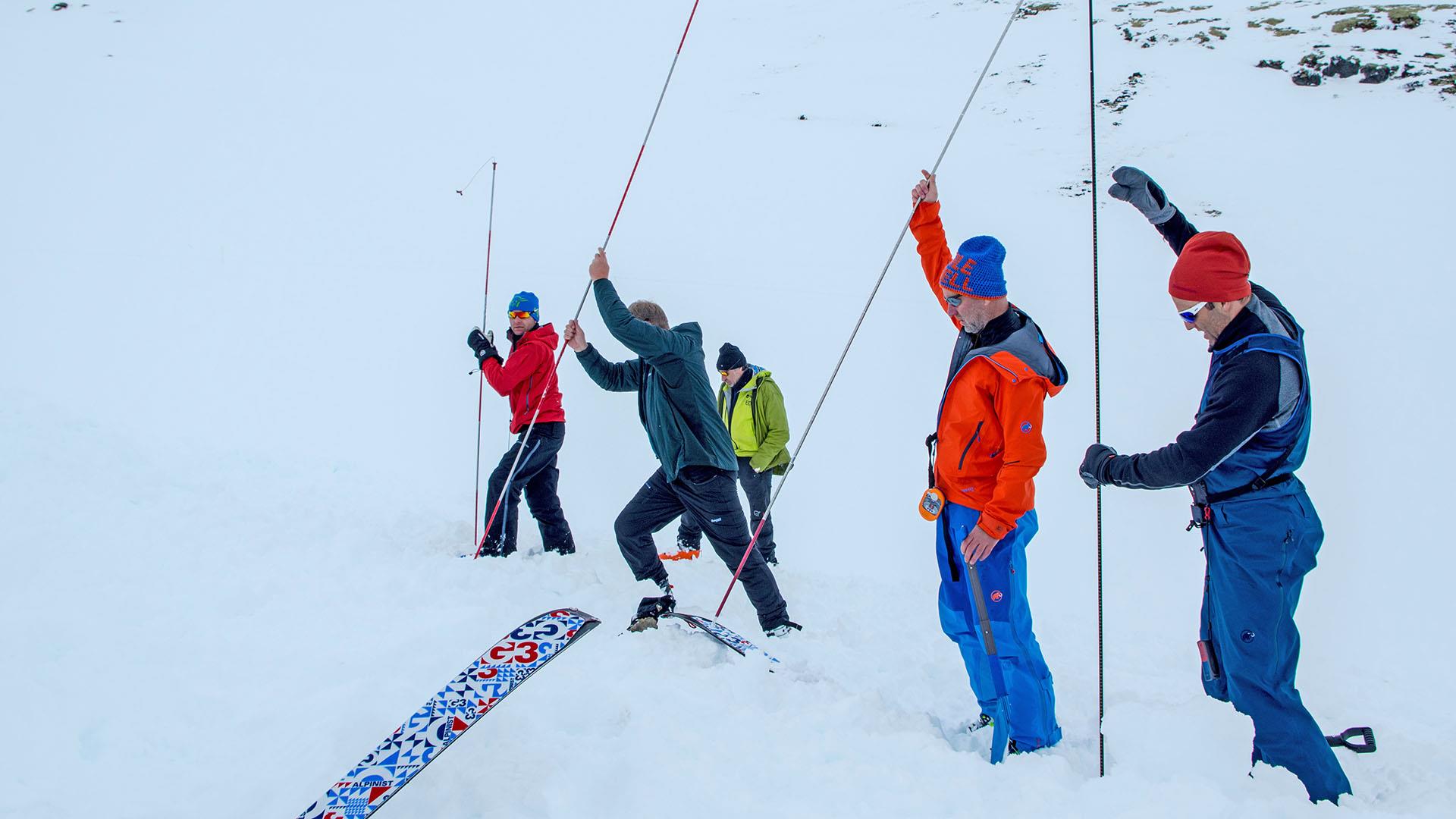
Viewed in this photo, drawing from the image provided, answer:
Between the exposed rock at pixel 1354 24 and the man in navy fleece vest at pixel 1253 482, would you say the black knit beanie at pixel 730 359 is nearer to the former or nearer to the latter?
the man in navy fleece vest at pixel 1253 482

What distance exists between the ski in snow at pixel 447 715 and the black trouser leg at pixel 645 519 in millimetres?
1205

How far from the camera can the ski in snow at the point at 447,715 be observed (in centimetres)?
265

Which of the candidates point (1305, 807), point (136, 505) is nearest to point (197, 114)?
point (136, 505)

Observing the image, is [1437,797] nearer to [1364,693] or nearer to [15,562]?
[1364,693]

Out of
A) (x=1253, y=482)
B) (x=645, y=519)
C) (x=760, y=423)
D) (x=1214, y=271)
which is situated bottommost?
(x=760, y=423)

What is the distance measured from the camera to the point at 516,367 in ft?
18.5

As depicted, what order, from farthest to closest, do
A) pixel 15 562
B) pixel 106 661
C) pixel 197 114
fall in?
pixel 197 114 < pixel 15 562 < pixel 106 661

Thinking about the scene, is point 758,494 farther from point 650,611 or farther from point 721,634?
point 721,634

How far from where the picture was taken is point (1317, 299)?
44.0 feet

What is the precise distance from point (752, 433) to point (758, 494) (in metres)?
0.54

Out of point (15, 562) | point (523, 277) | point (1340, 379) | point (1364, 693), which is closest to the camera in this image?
point (15, 562)

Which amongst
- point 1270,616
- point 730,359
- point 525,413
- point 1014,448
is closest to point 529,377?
point 525,413

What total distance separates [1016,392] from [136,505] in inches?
211

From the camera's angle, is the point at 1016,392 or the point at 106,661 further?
the point at 106,661
